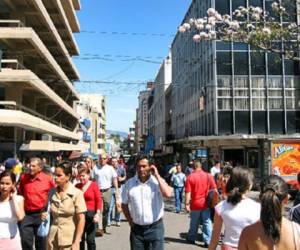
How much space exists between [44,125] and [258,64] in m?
15.6

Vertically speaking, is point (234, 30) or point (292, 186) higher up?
point (234, 30)

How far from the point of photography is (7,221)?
5.91m

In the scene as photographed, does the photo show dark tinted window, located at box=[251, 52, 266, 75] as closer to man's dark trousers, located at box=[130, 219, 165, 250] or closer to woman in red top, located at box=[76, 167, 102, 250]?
woman in red top, located at box=[76, 167, 102, 250]

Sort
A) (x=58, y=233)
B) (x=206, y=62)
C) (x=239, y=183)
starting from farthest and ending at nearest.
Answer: (x=206, y=62)
(x=58, y=233)
(x=239, y=183)

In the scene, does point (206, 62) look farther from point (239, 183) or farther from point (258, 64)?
point (239, 183)

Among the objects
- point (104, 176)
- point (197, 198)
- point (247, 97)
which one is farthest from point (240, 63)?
point (197, 198)

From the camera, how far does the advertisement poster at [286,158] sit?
24.4 m

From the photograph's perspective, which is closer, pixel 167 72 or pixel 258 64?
pixel 258 64

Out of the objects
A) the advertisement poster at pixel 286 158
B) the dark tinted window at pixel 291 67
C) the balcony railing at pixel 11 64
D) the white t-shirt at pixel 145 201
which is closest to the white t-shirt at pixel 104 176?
the white t-shirt at pixel 145 201

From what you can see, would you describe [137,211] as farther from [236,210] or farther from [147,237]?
[236,210]

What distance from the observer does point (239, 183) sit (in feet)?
15.9

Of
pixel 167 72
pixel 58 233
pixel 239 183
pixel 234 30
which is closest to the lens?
pixel 239 183

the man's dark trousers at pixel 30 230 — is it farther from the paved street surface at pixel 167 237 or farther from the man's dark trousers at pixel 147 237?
the paved street surface at pixel 167 237

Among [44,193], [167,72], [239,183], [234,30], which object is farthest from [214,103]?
[167,72]
